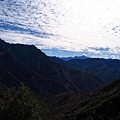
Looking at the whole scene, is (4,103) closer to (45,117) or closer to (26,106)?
(26,106)

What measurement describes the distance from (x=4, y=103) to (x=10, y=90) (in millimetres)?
2338

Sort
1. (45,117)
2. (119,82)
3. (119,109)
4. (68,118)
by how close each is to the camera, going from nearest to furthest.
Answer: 1. (45,117)
2. (119,109)
3. (68,118)
4. (119,82)

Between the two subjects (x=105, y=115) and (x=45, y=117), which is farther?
(x=105, y=115)

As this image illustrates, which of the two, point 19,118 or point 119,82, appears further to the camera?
point 119,82

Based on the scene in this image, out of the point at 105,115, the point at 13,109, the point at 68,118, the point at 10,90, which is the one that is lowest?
the point at 68,118

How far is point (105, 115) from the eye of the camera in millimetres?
57094

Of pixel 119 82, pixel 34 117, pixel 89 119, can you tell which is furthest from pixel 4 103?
pixel 119 82

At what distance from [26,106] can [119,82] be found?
66006 mm

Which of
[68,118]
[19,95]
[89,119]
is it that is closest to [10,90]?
[19,95]

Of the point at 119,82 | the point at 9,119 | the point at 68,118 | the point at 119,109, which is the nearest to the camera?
the point at 9,119

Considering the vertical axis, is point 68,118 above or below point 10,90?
below

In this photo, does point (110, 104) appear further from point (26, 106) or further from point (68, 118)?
point (26, 106)

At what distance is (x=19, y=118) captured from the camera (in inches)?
1275

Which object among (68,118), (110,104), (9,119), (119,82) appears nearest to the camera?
(9,119)
